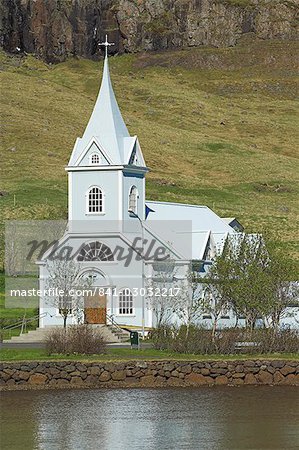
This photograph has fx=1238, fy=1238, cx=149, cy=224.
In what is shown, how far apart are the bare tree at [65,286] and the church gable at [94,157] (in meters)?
5.37

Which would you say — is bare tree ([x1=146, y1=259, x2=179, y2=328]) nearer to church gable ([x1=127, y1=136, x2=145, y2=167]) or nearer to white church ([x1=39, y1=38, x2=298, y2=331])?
white church ([x1=39, y1=38, x2=298, y2=331])

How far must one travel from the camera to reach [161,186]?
4112 inches

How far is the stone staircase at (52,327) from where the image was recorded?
51.8m

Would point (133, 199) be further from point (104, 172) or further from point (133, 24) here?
point (133, 24)

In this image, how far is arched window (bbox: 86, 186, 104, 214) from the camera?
59812mm

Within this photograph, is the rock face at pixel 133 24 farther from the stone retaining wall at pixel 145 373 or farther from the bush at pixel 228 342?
the stone retaining wall at pixel 145 373

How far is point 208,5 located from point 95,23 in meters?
17.4

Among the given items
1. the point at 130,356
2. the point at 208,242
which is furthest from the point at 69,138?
the point at 130,356

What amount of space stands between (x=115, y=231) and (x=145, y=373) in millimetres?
16650

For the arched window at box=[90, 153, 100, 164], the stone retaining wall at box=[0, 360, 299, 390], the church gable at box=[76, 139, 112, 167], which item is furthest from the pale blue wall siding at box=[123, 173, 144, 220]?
the stone retaining wall at box=[0, 360, 299, 390]

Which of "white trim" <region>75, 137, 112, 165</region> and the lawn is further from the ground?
"white trim" <region>75, 137, 112, 165</region>

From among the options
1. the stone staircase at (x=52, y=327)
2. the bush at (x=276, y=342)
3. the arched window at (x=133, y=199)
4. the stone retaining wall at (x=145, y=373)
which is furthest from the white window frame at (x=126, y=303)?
the stone retaining wall at (x=145, y=373)

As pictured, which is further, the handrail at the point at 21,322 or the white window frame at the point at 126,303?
the white window frame at the point at 126,303

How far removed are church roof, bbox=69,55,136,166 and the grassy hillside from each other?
23397mm
